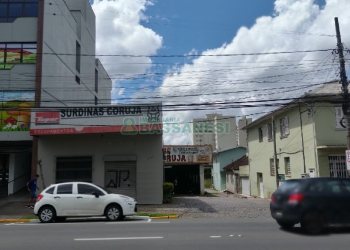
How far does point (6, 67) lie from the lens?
30.6m

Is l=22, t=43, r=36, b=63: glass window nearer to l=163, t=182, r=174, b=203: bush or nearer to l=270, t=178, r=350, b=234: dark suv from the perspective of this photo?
l=163, t=182, r=174, b=203: bush

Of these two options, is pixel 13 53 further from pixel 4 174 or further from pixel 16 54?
pixel 4 174

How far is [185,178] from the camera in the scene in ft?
150

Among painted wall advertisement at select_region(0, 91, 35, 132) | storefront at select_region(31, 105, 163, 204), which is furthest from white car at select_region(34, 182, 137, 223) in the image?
painted wall advertisement at select_region(0, 91, 35, 132)

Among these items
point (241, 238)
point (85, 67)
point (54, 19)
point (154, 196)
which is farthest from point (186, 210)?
point (85, 67)

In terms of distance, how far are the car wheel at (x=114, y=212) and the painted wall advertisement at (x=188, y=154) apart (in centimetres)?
2429

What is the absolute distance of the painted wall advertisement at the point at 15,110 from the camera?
29688 millimetres

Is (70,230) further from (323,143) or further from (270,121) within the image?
(270,121)

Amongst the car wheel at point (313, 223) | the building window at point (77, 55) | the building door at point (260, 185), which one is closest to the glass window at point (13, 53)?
the building window at point (77, 55)

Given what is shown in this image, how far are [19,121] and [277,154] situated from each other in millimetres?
18602

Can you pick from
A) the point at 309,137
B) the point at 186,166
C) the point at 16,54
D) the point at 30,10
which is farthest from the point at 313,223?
the point at 186,166

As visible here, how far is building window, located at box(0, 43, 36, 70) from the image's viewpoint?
3077 centimetres

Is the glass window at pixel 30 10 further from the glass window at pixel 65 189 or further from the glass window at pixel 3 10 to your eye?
the glass window at pixel 65 189

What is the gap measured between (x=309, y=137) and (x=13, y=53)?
19835mm
